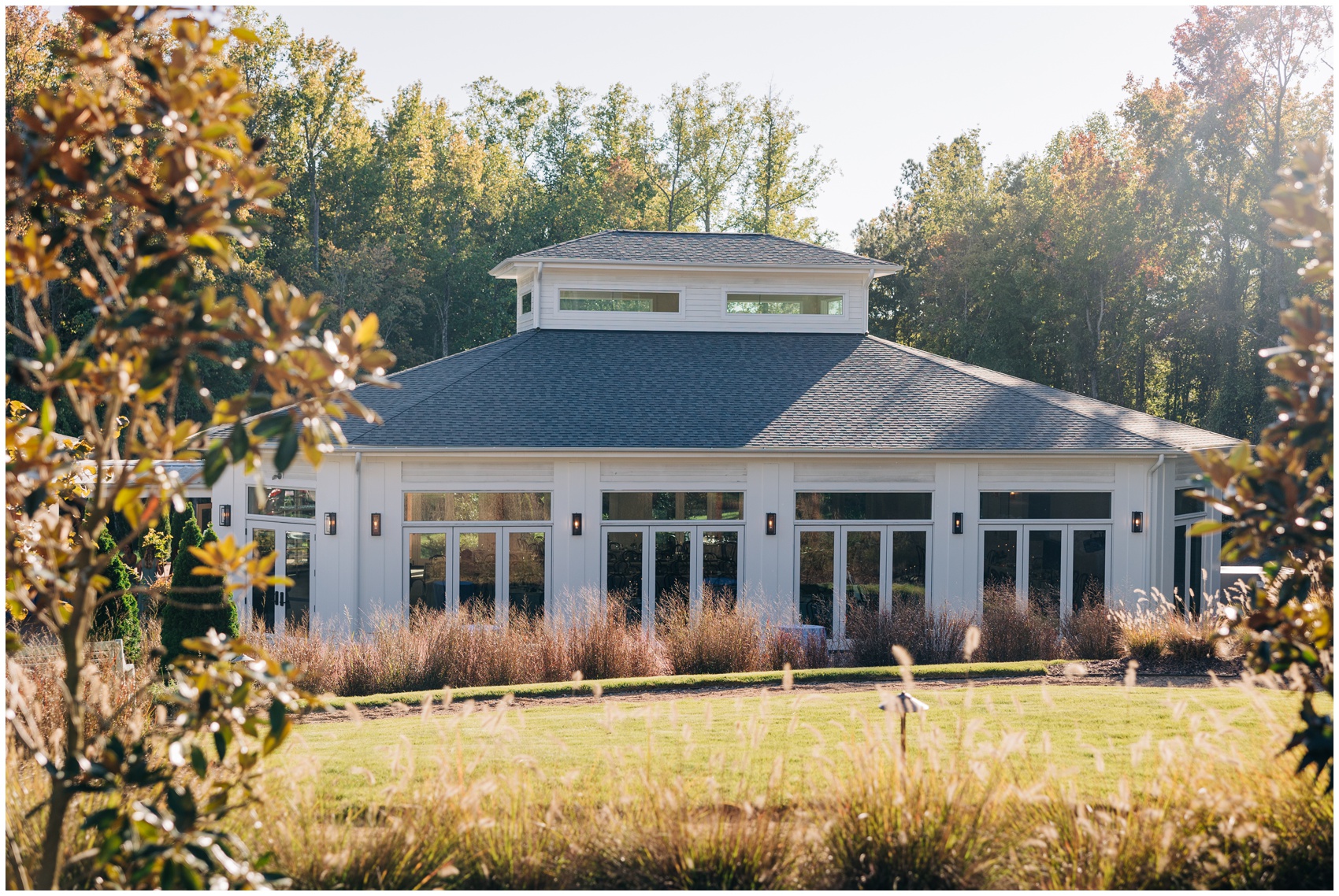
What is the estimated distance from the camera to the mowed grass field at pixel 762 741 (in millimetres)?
5859

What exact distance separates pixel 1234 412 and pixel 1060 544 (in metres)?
21.1

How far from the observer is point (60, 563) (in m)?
4.15

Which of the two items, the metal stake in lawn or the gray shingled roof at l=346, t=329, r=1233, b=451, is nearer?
the metal stake in lawn

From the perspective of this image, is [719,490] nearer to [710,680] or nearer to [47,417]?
[710,680]

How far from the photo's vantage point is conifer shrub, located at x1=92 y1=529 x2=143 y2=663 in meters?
14.2

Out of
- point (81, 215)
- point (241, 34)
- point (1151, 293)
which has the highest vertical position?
point (1151, 293)

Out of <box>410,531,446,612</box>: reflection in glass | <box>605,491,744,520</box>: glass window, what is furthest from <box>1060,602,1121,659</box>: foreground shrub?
<box>410,531,446,612</box>: reflection in glass

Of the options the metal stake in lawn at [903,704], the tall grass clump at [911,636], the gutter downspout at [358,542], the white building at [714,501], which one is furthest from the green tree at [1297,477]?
the gutter downspout at [358,542]

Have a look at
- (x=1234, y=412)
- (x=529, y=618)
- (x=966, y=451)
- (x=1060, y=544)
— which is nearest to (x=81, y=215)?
(x=529, y=618)

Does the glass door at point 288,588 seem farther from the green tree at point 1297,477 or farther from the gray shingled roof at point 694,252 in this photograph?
the green tree at point 1297,477

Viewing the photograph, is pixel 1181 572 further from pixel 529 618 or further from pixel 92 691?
pixel 92 691

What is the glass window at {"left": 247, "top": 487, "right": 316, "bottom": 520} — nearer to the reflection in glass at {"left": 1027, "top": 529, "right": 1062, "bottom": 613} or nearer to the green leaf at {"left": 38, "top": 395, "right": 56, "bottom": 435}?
the reflection in glass at {"left": 1027, "top": 529, "right": 1062, "bottom": 613}

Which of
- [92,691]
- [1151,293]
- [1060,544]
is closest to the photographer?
[92,691]

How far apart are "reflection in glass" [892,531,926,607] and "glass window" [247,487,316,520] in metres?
8.61
